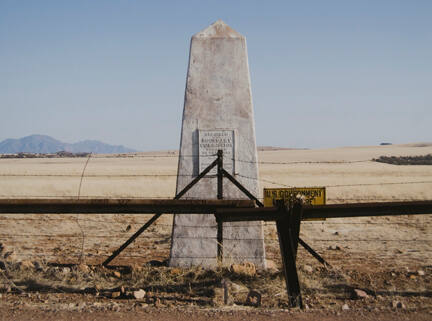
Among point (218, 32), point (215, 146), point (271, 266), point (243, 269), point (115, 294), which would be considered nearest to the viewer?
point (115, 294)

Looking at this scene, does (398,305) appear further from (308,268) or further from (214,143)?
(214,143)

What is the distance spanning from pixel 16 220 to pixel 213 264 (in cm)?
703

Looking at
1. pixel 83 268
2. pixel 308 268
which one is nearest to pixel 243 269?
pixel 308 268

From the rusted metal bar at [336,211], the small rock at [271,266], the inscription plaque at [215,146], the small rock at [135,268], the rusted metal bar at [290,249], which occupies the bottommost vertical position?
the small rock at [271,266]

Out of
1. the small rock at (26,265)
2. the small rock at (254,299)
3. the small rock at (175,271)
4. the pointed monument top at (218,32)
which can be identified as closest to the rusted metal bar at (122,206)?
the small rock at (254,299)

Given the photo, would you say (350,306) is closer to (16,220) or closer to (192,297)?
(192,297)

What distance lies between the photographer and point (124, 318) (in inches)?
190

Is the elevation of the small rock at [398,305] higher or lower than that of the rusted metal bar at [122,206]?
lower

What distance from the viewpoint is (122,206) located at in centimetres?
538

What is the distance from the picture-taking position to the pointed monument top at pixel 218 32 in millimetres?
7730

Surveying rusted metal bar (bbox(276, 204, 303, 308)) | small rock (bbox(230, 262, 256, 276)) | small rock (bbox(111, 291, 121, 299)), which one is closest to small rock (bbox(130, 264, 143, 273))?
small rock (bbox(111, 291, 121, 299))

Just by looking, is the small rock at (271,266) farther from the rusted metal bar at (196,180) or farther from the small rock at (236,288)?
the rusted metal bar at (196,180)

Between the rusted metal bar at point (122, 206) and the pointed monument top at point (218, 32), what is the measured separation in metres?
3.46

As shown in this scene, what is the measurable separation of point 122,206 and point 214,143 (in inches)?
103
